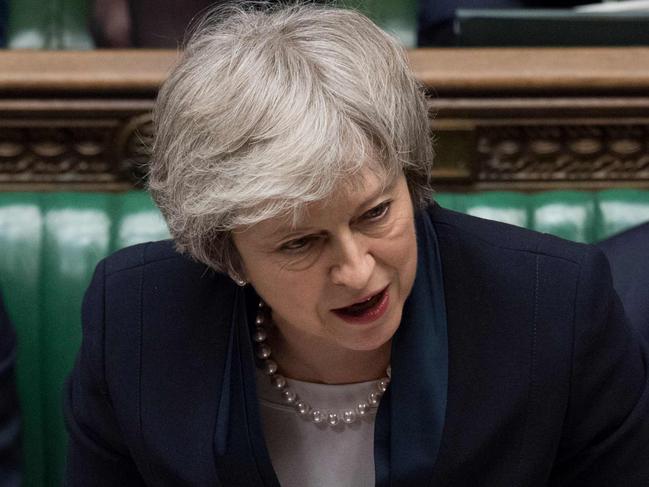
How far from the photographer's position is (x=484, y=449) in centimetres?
115

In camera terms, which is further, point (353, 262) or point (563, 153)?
point (563, 153)

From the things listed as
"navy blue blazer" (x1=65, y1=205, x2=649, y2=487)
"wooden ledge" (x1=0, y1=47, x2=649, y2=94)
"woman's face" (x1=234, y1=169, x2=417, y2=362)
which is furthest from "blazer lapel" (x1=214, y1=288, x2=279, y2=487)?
"wooden ledge" (x1=0, y1=47, x2=649, y2=94)

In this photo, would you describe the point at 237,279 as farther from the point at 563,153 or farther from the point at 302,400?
the point at 563,153

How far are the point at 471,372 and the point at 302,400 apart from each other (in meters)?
0.20

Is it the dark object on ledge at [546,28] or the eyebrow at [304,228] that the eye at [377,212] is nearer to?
the eyebrow at [304,228]

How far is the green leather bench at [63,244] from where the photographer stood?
1.51 meters

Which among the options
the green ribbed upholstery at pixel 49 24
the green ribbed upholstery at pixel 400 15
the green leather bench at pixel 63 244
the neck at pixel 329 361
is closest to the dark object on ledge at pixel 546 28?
the green leather bench at pixel 63 244

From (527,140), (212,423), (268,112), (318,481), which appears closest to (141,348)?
(212,423)

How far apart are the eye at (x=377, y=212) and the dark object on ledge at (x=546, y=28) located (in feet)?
2.12

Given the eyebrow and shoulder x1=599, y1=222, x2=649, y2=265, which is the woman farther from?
shoulder x1=599, y1=222, x2=649, y2=265

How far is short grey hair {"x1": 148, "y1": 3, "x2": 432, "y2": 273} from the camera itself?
0.94 meters

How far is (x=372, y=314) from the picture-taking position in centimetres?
104

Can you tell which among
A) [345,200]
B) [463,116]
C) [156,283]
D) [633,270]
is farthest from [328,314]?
[463,116]

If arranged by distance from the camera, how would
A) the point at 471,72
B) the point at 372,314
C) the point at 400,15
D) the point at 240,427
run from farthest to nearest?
1. the point at 400,15
2. the point at 471,72
3. the point at 240,427
4. the point at 372,314
